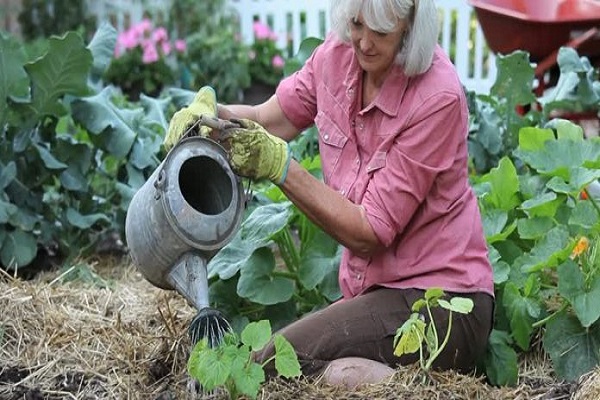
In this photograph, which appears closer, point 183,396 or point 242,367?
point 242,367

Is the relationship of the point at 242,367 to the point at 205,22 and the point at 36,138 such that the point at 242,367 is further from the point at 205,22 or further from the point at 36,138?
the point at 205,22

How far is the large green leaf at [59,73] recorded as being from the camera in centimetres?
389

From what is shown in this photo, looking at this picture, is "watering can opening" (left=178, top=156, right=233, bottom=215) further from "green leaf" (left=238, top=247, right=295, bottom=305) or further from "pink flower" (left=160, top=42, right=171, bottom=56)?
"pink flower" (left=160, top=42, right=171, bottom=56)

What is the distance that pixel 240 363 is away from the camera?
8.14 ft

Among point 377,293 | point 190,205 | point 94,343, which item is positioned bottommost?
point 94,343

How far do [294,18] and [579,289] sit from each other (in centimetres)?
650

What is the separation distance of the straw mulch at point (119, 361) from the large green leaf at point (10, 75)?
653 mm

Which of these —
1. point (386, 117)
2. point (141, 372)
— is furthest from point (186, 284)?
point (386, 117)

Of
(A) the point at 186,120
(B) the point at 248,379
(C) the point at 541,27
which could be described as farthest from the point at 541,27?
(B) the point at 248,379

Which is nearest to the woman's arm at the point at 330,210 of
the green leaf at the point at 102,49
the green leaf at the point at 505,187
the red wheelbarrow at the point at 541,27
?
the green leaf at the point at 505,187

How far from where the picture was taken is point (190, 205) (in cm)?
269

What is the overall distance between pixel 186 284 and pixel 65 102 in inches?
67.9

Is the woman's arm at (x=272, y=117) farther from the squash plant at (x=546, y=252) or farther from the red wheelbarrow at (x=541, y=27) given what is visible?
the red wheelbarrow at (x=541, y=27)

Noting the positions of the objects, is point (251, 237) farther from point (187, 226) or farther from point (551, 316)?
point (551, 316)
